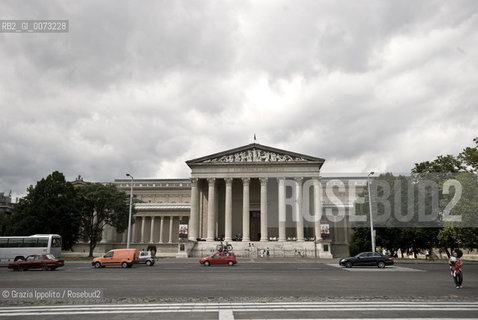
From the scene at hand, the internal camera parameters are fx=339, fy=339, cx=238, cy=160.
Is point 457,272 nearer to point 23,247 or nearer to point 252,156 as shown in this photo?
point 23,247

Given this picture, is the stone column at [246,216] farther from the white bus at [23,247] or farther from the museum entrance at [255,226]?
the white bus at [23,247]

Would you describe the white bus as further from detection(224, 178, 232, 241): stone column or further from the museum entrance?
the museum entrance

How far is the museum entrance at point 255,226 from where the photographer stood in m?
66.7

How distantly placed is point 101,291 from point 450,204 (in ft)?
114

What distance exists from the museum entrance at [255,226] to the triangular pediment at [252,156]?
1271cm

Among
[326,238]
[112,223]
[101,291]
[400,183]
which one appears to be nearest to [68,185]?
[112,223]

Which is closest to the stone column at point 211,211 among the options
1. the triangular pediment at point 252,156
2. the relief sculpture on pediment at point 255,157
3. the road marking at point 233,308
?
the triangular pediment at point 252,156

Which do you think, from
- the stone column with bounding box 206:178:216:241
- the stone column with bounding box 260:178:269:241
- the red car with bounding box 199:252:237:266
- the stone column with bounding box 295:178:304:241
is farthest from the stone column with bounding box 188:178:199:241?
the red car with bounding box 199:252:237:266

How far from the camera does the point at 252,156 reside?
61812mm

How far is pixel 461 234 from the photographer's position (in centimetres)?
3394

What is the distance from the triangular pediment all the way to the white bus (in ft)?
93.2

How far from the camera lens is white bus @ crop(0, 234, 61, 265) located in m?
37.3

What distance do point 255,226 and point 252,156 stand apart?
14.9 metres

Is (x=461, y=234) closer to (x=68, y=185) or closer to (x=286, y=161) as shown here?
(x=286, y=161)
